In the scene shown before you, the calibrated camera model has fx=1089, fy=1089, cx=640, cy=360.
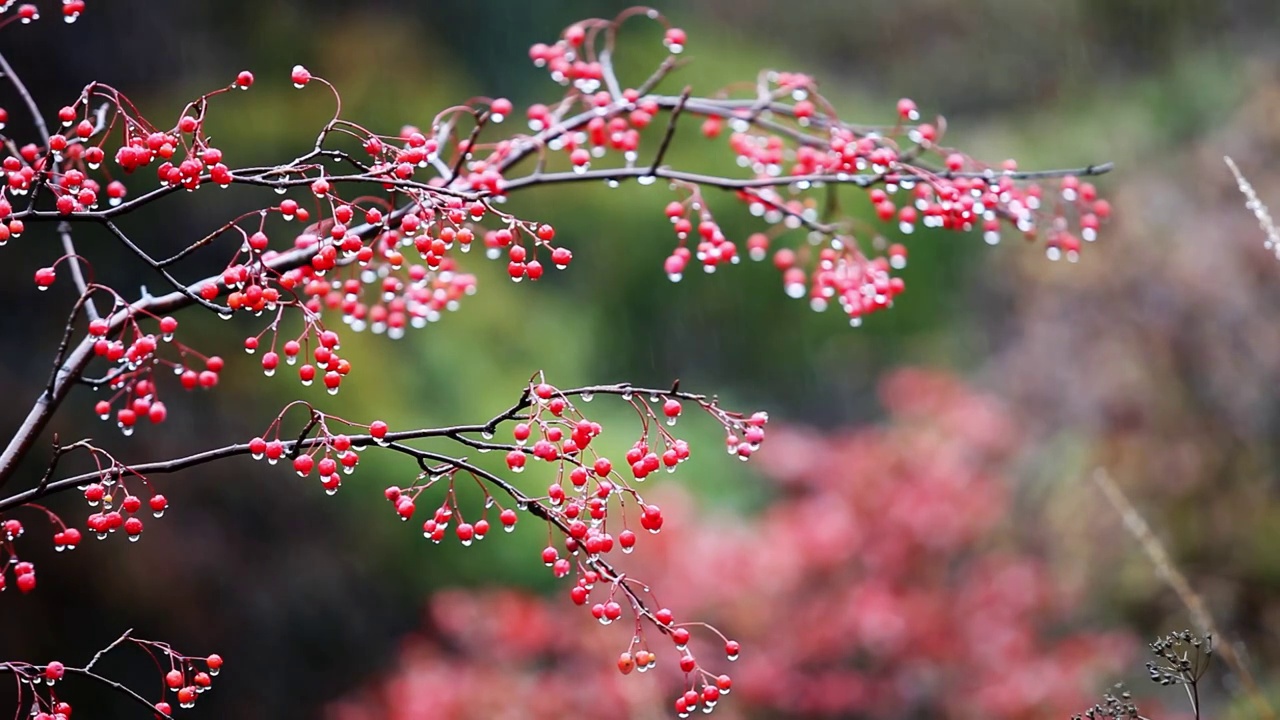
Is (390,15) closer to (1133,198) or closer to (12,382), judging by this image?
(12,382)

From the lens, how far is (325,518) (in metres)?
4.11

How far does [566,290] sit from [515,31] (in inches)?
56.9

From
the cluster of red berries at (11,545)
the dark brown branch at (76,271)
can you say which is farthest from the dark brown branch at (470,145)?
the cluster of red berries at (11,545)

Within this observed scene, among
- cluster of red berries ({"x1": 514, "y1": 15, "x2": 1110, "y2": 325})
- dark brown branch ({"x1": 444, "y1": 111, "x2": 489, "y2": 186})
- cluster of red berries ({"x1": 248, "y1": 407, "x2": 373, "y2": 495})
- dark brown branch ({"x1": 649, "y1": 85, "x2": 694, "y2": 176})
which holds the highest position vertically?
cluster of red berries ({"x1": 514, "y1": 15, "x2": 1110, "y2": 325})

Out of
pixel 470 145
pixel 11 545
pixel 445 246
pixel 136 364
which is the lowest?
pixel 11 545

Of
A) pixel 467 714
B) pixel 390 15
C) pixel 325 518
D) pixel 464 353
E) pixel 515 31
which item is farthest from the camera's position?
pixel 515 31

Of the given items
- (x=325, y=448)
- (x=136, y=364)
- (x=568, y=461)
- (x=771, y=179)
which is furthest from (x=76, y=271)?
(x=771, y=179)

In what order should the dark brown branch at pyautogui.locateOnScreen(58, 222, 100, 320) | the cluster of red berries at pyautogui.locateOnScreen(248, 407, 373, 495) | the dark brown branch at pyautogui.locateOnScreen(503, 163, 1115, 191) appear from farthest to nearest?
the dark brown branch at pyautogui.locateOnScreen(503, 163, 1115, 191), the dark brown branch at pyautogui.locateOnScreen(58, 222, 100, 320), the cluster of red berries at pyautogui.locateOnScreen(248, 407, 373, 495)

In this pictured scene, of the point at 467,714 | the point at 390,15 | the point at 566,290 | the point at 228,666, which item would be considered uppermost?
the point at 390,15

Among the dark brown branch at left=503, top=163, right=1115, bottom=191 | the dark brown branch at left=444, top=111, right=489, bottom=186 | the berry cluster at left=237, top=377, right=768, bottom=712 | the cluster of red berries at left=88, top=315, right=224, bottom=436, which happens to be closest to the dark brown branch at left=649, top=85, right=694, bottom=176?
the dark brown branch at left=503, top=163, right=1115, bottom=191

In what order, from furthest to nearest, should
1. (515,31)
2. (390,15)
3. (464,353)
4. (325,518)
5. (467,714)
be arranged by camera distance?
(515,31) → (390,15) → (464,353) → (325,518) → (467,714)

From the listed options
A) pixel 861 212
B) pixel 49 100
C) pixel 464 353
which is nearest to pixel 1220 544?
pixel 861 212

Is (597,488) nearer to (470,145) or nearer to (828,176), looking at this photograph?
(470,145)

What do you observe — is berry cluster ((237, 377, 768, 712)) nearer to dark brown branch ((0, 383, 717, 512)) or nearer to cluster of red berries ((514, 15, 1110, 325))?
dark brown branch ((0, 383, 717, 512))
